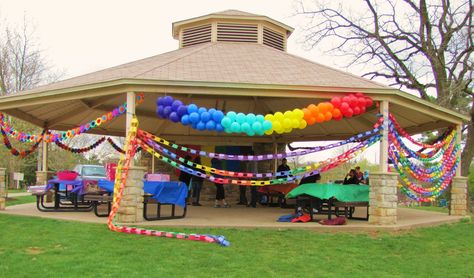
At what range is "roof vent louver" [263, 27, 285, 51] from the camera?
51.0 feet

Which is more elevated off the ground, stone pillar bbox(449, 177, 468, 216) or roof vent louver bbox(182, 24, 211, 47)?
roof vent louver bbox(182, 24, 211, 47)

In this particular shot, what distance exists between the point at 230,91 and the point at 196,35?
19.6ft

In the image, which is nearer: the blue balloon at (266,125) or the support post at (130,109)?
the support post at (130,109)

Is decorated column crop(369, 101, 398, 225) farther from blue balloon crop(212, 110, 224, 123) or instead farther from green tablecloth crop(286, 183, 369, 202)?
blue balloon crop(212, 110, 224, 123)

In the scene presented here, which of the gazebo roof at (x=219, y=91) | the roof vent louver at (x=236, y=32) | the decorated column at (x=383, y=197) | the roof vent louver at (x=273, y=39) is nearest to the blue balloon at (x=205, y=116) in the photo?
the gazebo roof at (x=219, y=91)

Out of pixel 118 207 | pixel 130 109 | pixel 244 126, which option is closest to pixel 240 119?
pixel 244 126

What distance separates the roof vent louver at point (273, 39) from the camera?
612 inches

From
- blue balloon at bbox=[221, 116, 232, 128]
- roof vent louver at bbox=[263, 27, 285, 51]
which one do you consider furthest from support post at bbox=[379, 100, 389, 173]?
roof vent louver at bbox=[263, 27, 285, 51]

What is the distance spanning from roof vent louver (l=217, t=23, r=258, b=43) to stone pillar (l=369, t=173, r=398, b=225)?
6807mm

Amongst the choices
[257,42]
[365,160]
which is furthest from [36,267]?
[365,160]

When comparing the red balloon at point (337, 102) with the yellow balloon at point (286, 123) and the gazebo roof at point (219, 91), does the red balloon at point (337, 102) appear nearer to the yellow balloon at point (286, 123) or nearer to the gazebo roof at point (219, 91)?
the gazebo roof at point (219, 91)

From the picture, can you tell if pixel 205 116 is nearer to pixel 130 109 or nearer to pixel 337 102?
pixel 130 109

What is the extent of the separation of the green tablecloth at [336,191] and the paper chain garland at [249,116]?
1358 millimetres

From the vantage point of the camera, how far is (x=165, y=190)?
10133mm
